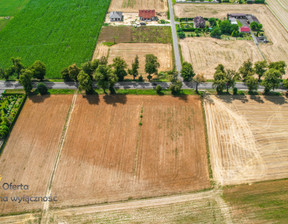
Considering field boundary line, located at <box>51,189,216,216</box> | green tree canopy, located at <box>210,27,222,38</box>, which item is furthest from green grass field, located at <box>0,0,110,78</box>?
green tree canopy, located at <box>210,27,222,38</box>

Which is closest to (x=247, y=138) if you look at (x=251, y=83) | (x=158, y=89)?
(x=251, y=83)

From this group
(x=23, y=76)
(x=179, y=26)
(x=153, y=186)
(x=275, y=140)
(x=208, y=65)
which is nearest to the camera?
(x=153, y=186)

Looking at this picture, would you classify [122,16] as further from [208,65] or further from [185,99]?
[185,99]

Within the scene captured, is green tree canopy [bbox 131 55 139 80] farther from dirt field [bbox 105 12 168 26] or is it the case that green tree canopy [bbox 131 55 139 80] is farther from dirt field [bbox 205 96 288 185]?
→ dirt field [bbox 105 12 168 26]

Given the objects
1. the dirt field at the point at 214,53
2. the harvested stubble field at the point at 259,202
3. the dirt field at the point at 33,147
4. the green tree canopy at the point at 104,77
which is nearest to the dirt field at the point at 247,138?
the harvested stubble field at the point at 259,202

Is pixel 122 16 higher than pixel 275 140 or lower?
higher

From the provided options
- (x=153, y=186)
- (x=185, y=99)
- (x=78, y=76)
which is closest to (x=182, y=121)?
(x=185, y=99)

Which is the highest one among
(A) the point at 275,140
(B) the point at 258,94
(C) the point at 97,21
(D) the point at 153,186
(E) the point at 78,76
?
(C) the point at 97,21

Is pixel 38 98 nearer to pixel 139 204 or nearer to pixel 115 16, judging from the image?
pixel 139 204
